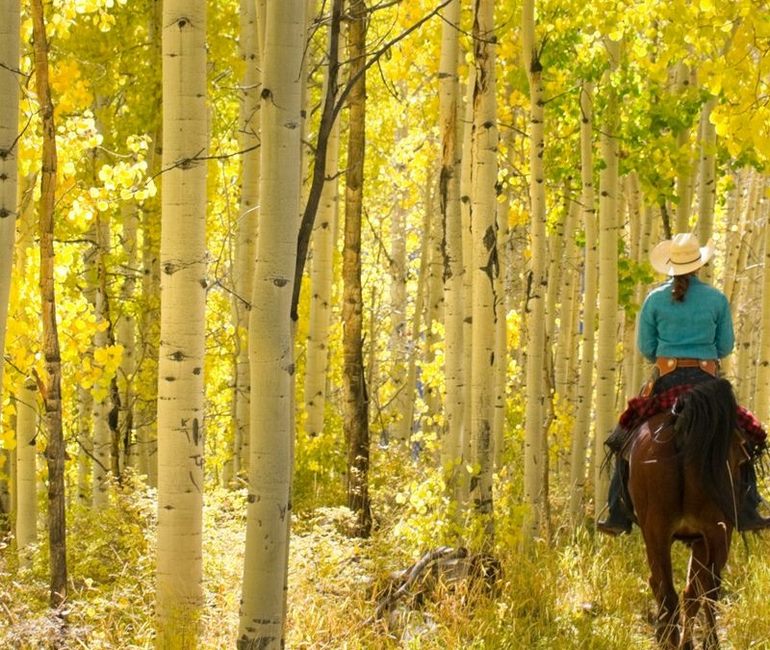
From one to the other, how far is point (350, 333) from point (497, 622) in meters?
4.69

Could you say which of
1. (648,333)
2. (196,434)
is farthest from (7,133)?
(648,333)

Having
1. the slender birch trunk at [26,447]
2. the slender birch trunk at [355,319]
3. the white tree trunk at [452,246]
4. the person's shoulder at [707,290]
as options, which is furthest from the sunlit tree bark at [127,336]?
the person's shoulder at [707,290]

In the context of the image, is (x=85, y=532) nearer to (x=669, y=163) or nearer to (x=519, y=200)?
(x=669, y=163)

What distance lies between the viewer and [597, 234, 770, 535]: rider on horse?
6.23 metres

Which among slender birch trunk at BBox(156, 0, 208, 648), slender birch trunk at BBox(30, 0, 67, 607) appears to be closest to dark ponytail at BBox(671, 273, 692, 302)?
slender birch trunk at BBox(156, 0, 208, 648)

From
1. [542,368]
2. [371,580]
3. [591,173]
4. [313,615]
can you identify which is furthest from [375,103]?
[313,615]

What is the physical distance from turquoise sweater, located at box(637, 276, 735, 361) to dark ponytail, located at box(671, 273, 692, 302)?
2 cm

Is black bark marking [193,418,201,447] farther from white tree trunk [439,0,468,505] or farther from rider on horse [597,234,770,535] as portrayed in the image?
white tree trunk [439,0,468,505]

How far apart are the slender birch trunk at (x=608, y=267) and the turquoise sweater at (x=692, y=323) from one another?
10.9 ft

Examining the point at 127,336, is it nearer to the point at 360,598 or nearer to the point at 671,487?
the point at 360,598

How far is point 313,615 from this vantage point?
5492 mm

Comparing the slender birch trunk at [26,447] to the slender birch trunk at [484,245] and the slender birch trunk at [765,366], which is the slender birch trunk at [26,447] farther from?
the slender birch trunk at [765,366]

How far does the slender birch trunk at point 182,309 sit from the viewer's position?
5.47 meters

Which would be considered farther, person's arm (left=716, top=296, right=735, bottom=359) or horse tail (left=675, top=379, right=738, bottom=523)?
person's arm (left=716, top=296, right=735, bottom=359)
